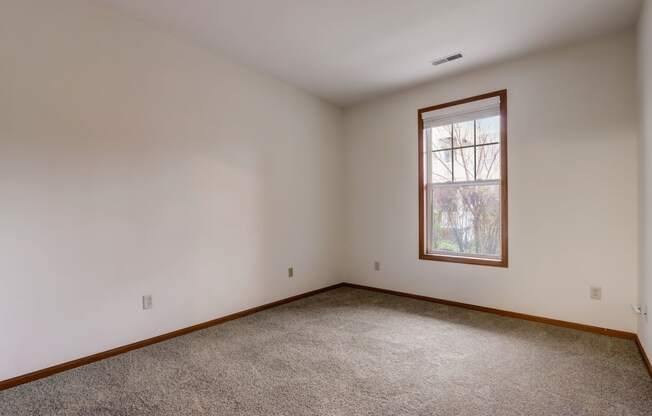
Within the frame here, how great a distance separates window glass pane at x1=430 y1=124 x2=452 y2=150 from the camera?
398 centimetres

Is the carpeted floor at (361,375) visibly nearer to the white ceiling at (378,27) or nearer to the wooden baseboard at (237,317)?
the wooden baseboard at (237,317)

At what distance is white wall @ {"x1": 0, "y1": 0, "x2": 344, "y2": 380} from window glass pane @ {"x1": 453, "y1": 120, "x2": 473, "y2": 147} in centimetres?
199

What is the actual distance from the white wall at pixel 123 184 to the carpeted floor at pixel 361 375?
0.39 metres

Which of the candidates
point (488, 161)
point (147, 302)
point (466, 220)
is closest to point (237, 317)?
point (147, 302)

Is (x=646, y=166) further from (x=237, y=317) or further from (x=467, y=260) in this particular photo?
(x=237, y=317)

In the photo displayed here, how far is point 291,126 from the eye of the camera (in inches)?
164

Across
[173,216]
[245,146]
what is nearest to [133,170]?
[173,216]

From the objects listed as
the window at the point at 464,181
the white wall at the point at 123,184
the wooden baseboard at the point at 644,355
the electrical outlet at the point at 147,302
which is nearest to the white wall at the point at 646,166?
the wooden baseboard at the point at 644,355

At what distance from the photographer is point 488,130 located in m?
3.64

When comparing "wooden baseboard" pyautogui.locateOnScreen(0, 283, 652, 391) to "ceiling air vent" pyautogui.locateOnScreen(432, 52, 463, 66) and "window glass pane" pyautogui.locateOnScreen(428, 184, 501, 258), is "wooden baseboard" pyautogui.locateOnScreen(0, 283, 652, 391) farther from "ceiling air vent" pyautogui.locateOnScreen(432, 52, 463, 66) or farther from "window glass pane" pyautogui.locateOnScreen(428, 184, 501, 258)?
"ceiling air vent" pyautogui.locateOnScreen(432, 52, 463, 66)

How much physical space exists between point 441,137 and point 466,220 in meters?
1.03

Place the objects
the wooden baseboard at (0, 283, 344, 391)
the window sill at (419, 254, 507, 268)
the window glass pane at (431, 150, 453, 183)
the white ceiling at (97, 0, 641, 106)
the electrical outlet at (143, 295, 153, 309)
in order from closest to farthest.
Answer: the wooden baseboard at (0, 283, 344, 391) < the white ceiling at (97, 0, 641, 106) < the electrical outlet at (143, 295, 153, 309) < the window sill at (419, 254, 507, 268) < the window glass pane at (431, 150, 453, 183)

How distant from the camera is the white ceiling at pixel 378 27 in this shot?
2549 mm

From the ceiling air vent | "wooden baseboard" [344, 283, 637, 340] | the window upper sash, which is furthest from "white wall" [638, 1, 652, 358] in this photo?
the ceiling air vent
